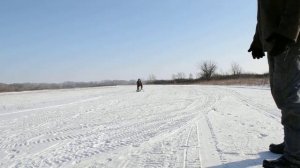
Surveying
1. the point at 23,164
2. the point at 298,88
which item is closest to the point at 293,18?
the point at 298,88

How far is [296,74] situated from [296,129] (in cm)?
42

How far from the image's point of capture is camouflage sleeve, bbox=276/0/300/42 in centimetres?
260

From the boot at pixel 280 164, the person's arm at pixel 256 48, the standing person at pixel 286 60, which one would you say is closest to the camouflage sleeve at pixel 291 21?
the standing person at pixel 286 60

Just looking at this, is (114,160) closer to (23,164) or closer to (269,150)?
(23,164)

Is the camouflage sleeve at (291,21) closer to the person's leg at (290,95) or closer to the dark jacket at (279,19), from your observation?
the dark jacket at (279,19)

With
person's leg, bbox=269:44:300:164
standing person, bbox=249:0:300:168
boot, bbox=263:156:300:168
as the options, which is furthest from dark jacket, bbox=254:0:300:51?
boot, bbox=263:156:300:168

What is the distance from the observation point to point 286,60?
2.75 metres

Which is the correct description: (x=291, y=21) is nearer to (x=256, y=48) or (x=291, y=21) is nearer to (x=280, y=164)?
(x=256, y=48)

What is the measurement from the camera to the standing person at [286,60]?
2623 millimetres

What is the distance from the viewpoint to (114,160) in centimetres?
357

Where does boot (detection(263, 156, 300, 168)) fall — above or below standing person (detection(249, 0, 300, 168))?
below

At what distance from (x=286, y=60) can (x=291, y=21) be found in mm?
307

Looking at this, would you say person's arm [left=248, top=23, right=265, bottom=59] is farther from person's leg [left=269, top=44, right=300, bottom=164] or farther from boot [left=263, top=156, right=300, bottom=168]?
boot [left=263, top=156, right=300, bottom=168]

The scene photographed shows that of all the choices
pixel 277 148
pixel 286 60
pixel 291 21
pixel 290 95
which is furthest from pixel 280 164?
pixel 291 21
